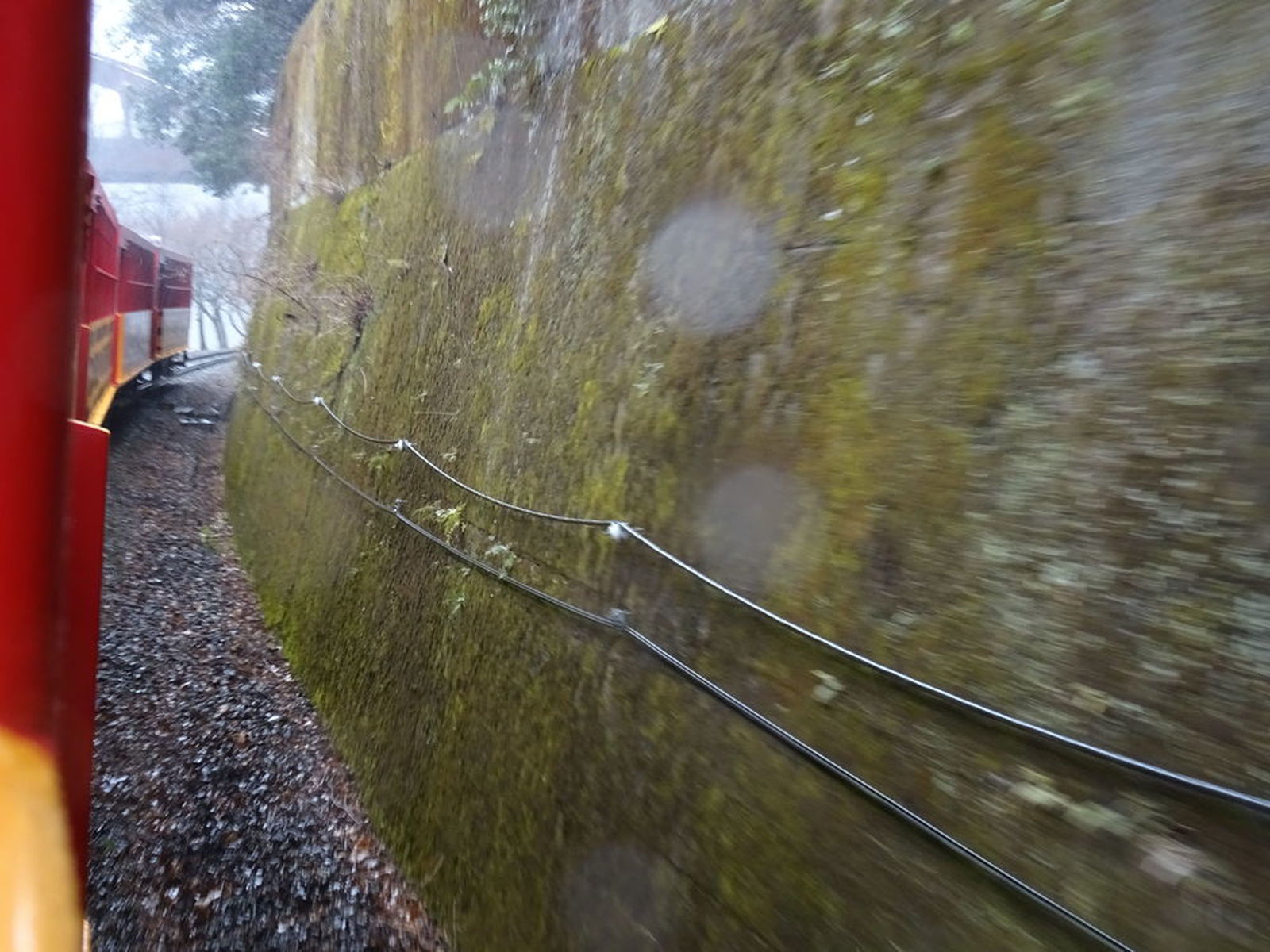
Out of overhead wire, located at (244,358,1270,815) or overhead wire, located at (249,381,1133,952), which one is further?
overhead wire, located at (249,381,1133,952)

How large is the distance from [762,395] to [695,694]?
36.6 inches

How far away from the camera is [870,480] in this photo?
7.46ft

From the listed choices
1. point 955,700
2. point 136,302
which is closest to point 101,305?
point 136,302

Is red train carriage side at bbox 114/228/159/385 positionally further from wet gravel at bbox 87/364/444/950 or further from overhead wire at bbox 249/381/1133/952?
overhead wire at bbox 249/381/1133/952

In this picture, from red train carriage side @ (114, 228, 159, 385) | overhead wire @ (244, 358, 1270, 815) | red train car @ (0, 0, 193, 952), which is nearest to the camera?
red train car @ (0, 0, 193, 952)

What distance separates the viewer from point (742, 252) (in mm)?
2939

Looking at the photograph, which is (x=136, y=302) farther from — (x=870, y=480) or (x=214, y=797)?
(x=870, y=480)

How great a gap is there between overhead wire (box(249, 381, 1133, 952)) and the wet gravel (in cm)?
180

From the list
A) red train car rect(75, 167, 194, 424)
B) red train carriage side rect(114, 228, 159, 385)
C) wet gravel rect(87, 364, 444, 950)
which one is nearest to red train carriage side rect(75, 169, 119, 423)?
red train car rect(75, 167, 194, 424)

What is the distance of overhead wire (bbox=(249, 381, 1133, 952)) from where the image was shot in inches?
64.7

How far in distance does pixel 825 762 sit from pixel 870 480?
702 millimetres

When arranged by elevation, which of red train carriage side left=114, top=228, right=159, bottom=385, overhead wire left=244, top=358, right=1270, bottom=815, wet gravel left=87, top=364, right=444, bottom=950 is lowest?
wet gravel left=87, top=364, right=444, bottom=950

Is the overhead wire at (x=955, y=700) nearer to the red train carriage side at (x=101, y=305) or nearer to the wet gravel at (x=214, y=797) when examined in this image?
the wet gravel at (x=214, y=797)

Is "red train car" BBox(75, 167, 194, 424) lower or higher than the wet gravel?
higher
